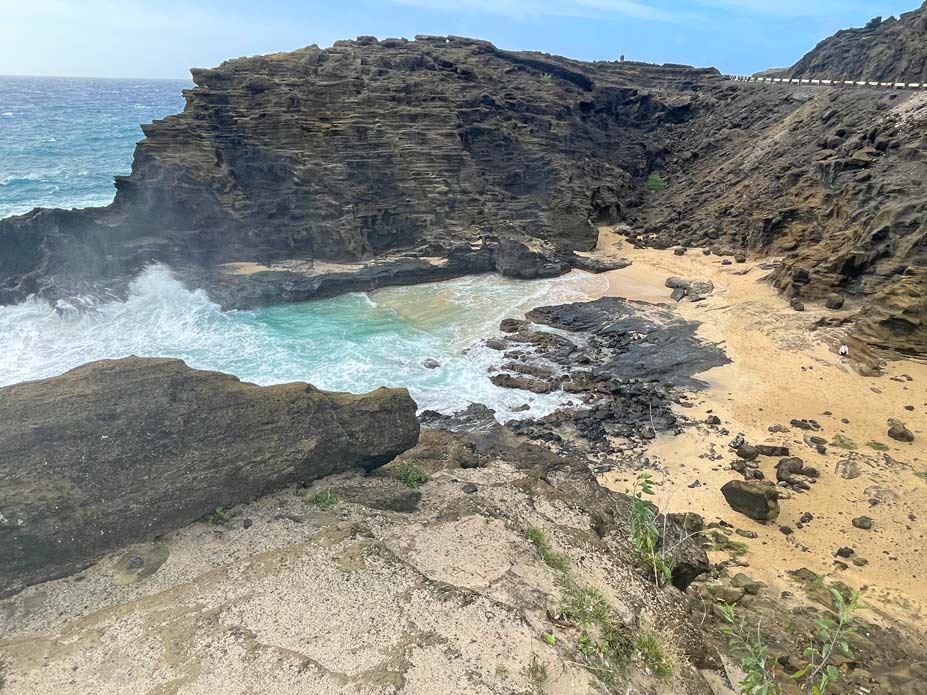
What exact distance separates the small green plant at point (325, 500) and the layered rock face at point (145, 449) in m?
0.35

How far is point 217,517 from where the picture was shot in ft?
22.3

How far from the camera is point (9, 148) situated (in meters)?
54.7

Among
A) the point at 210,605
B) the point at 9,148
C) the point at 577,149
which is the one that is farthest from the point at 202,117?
the point at 9,148

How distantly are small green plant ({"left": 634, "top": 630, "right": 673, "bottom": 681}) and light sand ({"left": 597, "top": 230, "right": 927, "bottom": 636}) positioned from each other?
5.08m

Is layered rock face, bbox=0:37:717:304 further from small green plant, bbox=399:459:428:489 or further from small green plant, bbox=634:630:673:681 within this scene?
small green plant, bbox=634:630:673:681

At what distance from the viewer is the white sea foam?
18953 mm

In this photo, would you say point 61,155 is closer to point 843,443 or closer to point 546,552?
point 546,552

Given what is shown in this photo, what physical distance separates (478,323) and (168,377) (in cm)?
1682

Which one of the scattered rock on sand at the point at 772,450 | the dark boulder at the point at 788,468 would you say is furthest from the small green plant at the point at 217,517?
the scattered rock on sand at the point at 772,450

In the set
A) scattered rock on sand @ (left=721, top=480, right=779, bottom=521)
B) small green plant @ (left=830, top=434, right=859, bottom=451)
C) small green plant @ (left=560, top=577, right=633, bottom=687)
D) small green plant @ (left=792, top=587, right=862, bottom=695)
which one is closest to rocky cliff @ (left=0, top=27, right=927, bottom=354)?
small green plant @ (left=830, top=434, right=859, bottom=451)

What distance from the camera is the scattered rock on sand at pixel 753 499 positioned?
1170 cm

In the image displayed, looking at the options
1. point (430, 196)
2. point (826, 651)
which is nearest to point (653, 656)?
point (826, 651)

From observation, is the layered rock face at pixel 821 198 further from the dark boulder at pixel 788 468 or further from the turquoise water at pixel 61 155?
the turquoise water at pixel 61 155

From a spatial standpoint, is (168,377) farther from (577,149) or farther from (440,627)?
(577,149)
